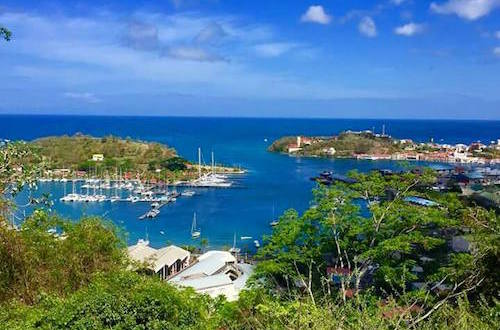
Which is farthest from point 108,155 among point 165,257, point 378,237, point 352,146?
point 378,237

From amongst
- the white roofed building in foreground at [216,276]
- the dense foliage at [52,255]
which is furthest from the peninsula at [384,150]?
the dense foliage at [52,255]

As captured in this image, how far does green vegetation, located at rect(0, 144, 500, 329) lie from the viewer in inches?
142

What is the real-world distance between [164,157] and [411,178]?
30.4m

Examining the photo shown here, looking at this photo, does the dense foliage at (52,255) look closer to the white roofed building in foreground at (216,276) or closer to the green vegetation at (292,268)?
the green vegetation at (292,268)

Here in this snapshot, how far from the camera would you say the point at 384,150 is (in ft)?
142

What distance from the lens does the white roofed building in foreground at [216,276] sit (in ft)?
34.0

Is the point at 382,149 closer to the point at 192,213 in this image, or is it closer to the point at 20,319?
the point at 192,213

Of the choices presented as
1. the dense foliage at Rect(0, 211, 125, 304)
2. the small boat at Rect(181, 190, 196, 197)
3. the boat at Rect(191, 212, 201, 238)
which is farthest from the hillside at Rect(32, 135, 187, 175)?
the dense foliage at Rect(0, 211, 125, 304)

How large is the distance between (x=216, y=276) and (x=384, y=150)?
3472 centimetres

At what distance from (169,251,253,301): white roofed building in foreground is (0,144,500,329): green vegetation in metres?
3.54

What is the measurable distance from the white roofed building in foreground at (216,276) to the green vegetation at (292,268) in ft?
11.6

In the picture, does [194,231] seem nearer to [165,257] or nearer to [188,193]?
[165,257]

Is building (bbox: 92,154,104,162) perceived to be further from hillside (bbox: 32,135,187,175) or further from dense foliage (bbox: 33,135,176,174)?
dense foliage (bbox: 33,135,176,174)

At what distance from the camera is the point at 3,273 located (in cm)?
452
